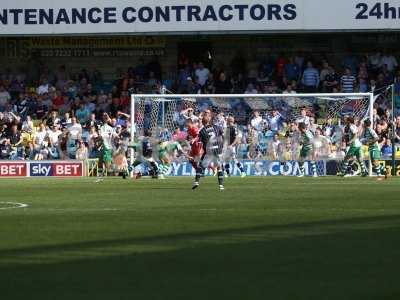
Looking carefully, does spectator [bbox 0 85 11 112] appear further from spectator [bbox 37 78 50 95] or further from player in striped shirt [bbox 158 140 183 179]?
player in striped shirt [bbox 158 140 183 179]

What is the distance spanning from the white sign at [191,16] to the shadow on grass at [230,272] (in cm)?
2769

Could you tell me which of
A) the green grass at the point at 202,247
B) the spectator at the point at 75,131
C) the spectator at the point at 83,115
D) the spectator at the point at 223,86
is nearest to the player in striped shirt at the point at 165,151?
the spectator at the point at 75,131

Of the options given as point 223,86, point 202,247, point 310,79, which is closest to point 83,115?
point 223,86

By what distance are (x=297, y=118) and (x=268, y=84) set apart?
294 centimetres

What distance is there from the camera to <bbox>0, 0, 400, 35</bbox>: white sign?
141ft

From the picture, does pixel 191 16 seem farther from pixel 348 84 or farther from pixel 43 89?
pixel 43 89

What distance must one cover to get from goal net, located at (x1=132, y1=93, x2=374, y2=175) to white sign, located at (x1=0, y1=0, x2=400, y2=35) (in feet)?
9.15

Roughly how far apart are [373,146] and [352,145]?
0.68 meters

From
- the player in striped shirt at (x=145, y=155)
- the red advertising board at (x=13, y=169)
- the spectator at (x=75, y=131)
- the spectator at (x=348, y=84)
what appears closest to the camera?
the player in striped shirt at (x=145, y=155)

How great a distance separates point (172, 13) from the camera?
43.9 metres

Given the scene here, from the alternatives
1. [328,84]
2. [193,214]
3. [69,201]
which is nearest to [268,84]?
[328,84]

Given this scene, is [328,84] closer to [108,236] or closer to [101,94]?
[101,94]

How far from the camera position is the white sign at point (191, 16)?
4294cm

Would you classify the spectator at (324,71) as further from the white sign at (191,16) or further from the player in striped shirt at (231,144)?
the player in striped shirt at (231,144)
